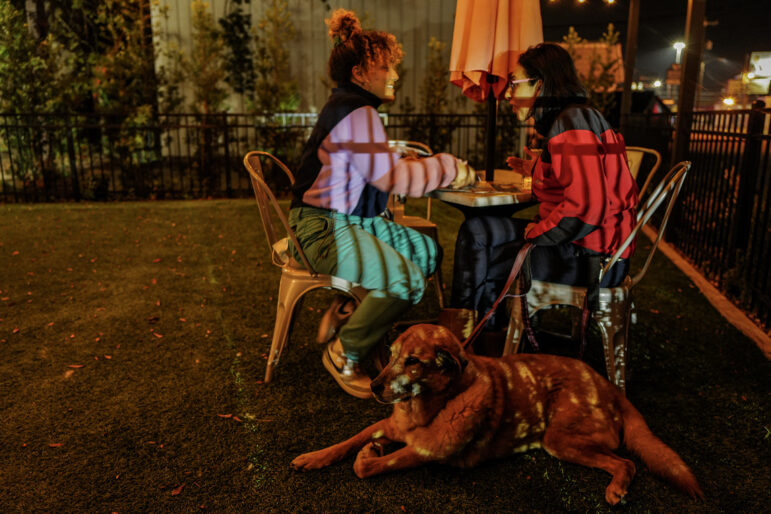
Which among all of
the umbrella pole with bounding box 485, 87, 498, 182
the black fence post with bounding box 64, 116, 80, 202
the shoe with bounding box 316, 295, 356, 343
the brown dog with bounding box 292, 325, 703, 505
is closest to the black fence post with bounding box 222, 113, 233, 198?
the black fence post with bounding box 64, 116, 80, 202

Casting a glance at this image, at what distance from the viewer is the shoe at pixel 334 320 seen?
296 cm

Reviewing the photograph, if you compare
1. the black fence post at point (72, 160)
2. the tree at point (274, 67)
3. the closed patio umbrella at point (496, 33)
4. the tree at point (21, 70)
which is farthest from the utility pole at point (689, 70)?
the tree at point (21, 70)

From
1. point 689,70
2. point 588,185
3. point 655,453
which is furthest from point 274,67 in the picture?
point 655,453

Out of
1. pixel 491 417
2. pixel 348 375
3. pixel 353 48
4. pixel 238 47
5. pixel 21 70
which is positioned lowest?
pixel 348 375

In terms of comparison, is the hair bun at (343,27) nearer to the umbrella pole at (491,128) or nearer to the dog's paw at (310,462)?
the umbrella pole at (491,128)

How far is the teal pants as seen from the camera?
8.02ft

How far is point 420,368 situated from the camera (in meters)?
1.91

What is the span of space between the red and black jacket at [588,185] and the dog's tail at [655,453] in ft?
2.17

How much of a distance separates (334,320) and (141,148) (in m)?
7.08

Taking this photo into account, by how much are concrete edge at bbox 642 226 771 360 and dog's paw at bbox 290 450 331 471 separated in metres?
2.48

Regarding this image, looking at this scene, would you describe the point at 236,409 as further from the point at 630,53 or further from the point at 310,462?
the point at 630,53

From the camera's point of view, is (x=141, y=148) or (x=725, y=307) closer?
(x=725, y=307)

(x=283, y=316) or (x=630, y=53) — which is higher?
(x=630, y=53)

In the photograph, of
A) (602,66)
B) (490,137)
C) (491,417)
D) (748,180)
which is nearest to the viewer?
(491,417)
